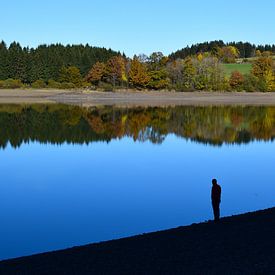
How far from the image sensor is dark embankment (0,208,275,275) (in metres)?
10.1

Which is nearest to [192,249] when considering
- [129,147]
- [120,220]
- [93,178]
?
[120,220]

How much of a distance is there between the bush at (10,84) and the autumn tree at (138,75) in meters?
25.4

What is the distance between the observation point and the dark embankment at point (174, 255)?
10.1 metres

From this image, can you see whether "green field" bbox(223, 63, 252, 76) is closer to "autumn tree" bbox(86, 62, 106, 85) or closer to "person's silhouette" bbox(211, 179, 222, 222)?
"autumn tree" bbox(86, 62, 106, 85)

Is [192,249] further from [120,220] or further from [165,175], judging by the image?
[165,175]

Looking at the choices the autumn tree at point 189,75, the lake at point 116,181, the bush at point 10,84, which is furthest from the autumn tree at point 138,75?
the lake at point 116,181

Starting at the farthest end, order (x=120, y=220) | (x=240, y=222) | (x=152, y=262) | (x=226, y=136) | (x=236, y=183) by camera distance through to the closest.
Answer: (x=226, y=136), (x=236, y=183), (x=120, y=220), (x=240, y=222), (x=152, y=262)

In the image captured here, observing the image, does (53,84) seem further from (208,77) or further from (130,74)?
(208,77)

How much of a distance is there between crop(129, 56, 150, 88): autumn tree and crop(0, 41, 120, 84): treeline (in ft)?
61.3

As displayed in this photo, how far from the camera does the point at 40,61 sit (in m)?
125

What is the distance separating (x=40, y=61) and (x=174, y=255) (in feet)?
387

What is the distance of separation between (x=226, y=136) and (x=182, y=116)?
21638 millimetres

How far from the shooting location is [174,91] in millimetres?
114625

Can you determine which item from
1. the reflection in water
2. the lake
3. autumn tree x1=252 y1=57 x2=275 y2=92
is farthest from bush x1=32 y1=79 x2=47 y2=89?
the lake
